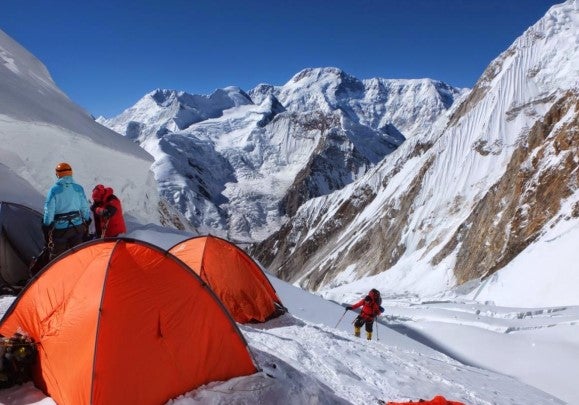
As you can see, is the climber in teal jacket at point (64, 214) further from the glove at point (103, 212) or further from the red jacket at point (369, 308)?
the red jacket at point (369, 308)

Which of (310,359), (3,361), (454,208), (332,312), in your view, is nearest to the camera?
(3,361)

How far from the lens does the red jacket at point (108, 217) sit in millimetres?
9016

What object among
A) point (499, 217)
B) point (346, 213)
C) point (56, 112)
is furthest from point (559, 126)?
point (346, 213)

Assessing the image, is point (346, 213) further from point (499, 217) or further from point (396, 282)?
point (499, 217)

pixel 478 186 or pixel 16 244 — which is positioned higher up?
pixel 478 186

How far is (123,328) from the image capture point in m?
5.57

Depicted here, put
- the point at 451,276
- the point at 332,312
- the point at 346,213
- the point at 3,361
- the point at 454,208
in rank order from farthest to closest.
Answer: the point at 346,213 → the point at 454,208 → the point at 451,276 → the point at 332,312 → the point at 3,361

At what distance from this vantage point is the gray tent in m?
9.40

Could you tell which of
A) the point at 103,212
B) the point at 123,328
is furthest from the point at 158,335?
the point at 103,212

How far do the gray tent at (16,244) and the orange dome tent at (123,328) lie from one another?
351 cm

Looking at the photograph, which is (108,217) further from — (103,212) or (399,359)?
(399,359)

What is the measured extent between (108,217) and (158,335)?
156 inches

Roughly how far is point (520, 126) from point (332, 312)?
5745 cm

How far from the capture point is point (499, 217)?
46781 mm
